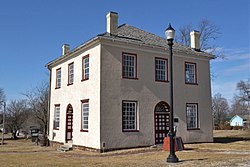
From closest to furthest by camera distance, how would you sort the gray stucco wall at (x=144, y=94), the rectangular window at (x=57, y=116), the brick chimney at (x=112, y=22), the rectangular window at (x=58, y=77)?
the gray stucco wall at (x=144, y=94)
the brick chimney at (x=112, y=22)
the rectangular window at (x=57, y=116)
the rectangular window at (x=58, y=77)

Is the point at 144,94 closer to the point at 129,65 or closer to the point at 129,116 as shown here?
the point at 129,116

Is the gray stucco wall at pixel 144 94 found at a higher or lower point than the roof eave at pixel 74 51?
lower

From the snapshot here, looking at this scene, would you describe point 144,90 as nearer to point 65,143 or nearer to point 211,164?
point 65,143

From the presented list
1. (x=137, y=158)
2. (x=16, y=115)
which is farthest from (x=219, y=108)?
(x=137, y=158)

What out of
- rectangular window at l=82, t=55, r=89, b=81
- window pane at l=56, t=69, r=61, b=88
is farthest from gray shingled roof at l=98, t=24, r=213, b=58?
window pane at l=56, t=69, r=61, b=88

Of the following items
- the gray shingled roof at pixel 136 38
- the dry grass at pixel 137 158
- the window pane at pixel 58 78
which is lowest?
the dry grass at pixel 137 158

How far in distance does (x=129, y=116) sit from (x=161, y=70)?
14.4 ft

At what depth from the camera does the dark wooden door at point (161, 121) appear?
64.0ft

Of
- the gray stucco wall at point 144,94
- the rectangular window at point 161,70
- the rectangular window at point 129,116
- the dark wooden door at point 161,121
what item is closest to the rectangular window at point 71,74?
the gray stucco wall at point 144,94

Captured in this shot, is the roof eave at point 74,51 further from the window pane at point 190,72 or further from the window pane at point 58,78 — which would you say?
the window pane at point 190,72

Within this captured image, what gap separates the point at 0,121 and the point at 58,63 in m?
40.2

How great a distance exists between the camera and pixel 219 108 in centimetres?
10244

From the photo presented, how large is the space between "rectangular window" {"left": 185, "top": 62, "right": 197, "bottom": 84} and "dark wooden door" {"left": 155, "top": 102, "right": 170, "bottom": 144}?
3.10 m

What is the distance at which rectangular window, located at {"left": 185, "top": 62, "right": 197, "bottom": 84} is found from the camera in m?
21.6
